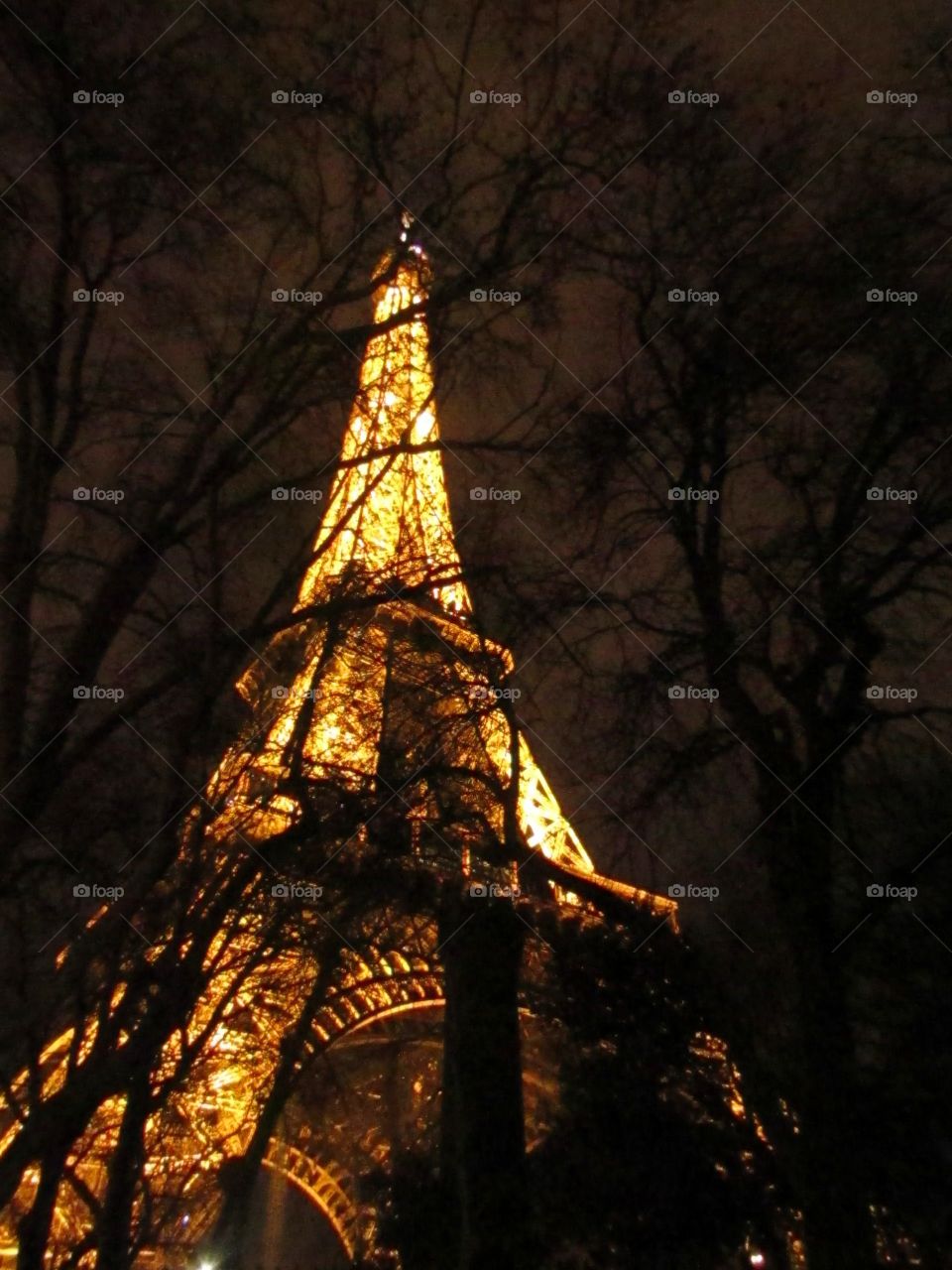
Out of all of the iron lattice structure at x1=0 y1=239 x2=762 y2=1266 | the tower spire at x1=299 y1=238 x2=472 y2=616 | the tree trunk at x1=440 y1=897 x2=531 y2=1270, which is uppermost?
the tower spire at x1=299 y1=238 x2=472 y2=616

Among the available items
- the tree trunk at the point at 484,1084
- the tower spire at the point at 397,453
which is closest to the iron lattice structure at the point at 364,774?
the tower spire at the point at 397,453

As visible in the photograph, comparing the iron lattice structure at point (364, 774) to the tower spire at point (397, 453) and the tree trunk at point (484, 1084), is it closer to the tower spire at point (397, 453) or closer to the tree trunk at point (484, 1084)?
the tower spire at point (397, 453)

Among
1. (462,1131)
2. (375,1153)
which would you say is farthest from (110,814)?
(375,1153)

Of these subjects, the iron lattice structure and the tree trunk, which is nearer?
the tree trunk

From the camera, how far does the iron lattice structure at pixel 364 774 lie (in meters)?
9.30

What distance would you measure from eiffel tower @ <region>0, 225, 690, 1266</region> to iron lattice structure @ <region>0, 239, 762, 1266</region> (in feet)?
0.07

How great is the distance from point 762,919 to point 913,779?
67.2 inches

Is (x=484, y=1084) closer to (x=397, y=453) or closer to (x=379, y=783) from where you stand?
(x=379, y=783)

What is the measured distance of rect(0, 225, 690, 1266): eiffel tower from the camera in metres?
9.36

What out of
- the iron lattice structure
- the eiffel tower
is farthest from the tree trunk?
the iron lattice structure

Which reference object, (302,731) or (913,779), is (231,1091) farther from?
(913,779)

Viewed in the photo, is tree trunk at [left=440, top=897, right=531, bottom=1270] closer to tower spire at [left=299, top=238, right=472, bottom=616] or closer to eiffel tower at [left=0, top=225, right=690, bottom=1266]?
eiffel tower at [left=0, top=225, right=690, bottom=1266]

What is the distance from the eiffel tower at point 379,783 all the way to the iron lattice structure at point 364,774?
0.9 inches

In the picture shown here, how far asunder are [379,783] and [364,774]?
177 mm
